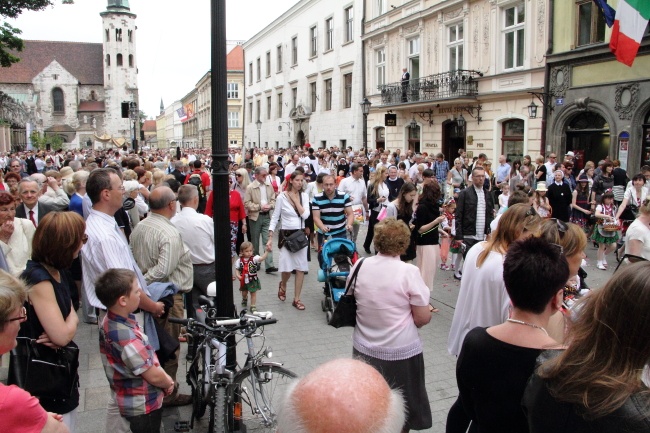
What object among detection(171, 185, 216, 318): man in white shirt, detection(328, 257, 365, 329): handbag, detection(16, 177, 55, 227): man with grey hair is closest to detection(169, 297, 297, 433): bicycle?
detection(328, 257, 365, 329): handbag

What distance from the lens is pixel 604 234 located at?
9719 mm

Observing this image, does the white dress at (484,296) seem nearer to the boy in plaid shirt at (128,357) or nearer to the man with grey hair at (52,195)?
the boy in plaid shirt at (128,357)

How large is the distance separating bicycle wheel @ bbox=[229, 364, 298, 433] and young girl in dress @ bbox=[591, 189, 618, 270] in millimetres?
7979

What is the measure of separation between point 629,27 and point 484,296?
13198mm

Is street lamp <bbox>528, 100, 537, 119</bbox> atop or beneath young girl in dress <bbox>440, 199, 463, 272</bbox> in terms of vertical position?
atop

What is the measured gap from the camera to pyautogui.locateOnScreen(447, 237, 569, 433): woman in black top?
7.37 ft

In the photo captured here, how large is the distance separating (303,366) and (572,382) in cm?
394

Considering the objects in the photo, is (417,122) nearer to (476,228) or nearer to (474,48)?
(474,48)

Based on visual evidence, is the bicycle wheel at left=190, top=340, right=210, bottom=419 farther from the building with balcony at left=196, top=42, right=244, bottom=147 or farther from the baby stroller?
the building with balcony at left=196, top=42, right=244, bottom=147

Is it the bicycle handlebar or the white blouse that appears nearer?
the bicycle handlebar

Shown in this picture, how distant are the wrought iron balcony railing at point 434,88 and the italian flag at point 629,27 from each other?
7.04m

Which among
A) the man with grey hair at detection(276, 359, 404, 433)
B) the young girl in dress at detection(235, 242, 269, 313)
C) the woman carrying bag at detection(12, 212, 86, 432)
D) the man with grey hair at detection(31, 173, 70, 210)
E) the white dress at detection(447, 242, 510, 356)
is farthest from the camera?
the man with grey hair at detection(31, 173, 70, 210)

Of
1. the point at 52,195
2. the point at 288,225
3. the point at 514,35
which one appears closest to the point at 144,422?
the point at 288,225

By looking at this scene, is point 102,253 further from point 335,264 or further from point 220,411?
point 335,264
